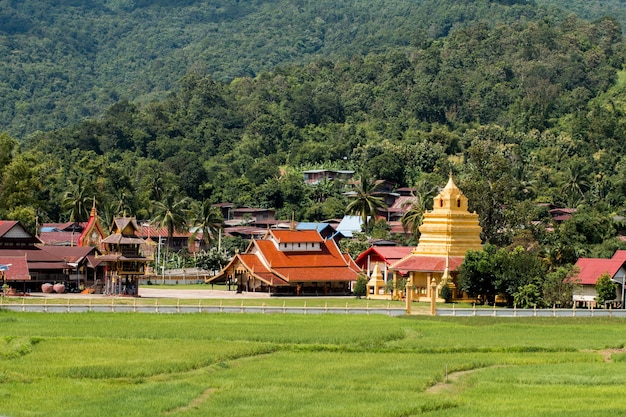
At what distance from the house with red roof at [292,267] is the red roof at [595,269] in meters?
17.9

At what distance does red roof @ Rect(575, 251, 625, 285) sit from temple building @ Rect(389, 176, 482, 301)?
28.5 ft

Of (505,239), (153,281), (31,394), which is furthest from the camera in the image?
(153,281)

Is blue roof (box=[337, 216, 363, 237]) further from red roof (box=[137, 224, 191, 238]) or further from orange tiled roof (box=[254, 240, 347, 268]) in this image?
orange tiled roof (box=[254, 240, 347, 268])

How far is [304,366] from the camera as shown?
56406 mm

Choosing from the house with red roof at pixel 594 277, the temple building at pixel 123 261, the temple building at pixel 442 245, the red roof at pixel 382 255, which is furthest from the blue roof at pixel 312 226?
the house with red roof at pixel 594 277

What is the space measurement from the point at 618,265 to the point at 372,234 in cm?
4542

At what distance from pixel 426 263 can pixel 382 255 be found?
841 cm

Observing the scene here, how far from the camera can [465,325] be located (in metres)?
74.4

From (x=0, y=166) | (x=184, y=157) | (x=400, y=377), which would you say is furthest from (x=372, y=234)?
(x=400, y=377)

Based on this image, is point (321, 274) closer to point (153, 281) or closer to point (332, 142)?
point (153, 281)

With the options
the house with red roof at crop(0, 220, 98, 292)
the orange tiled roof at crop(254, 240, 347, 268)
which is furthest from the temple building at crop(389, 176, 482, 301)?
the house with red roof at crop(0, 220, 98, 292)

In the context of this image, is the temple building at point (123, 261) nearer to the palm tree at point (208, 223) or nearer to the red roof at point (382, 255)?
the red roof at point (382, 255)

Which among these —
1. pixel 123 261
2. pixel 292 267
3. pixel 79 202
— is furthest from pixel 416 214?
pixel 123 261

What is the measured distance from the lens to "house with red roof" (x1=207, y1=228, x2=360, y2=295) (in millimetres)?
101188
